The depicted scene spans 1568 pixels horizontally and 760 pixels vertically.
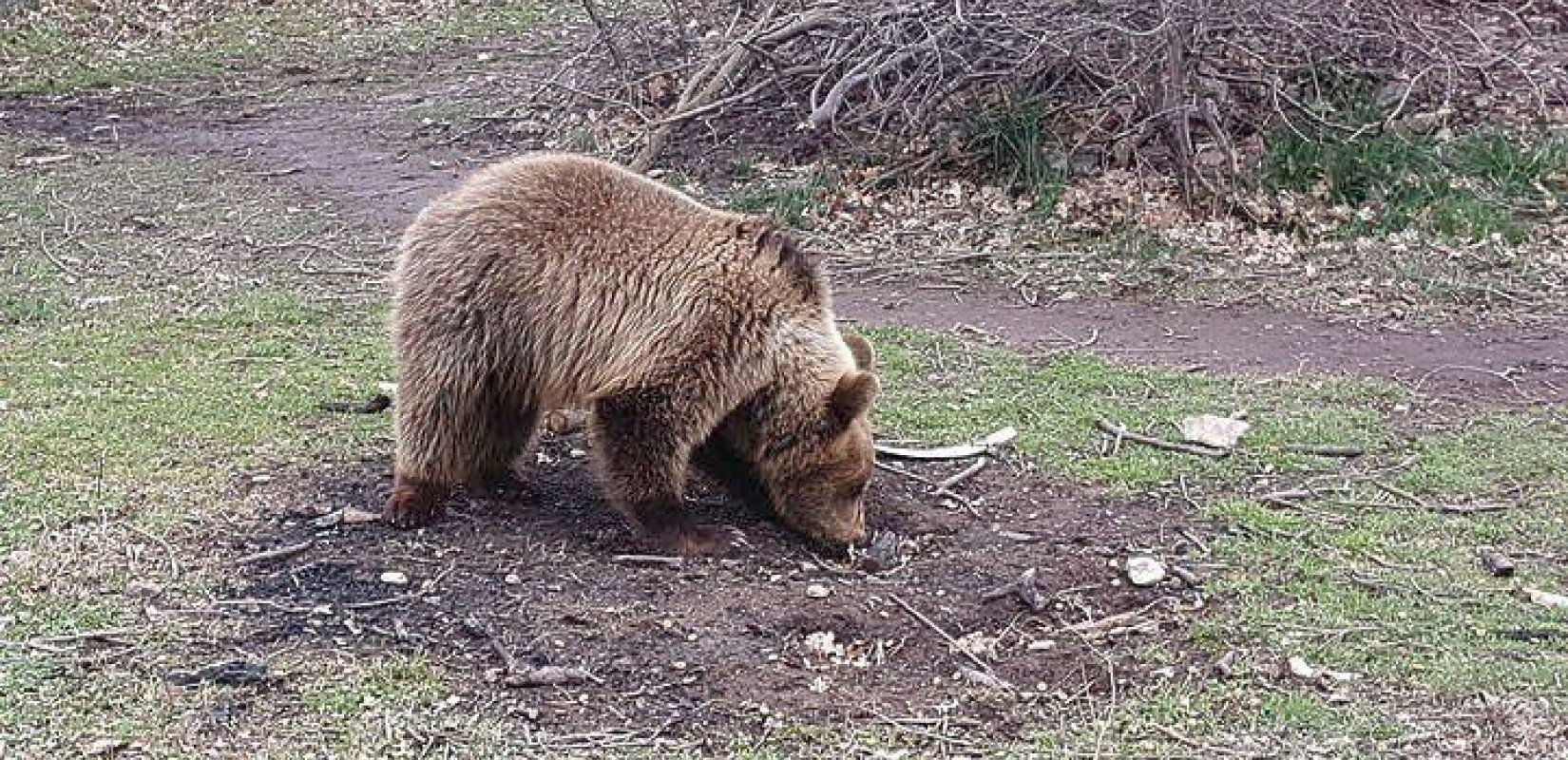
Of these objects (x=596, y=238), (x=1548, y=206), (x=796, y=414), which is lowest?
(x=1548, y=206)

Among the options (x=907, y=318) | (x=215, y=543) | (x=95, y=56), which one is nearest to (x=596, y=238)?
(x=215, y=543)

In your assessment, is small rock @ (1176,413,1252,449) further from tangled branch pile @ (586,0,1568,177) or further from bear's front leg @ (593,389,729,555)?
tangled branch pile @ (586,0,1568,177)

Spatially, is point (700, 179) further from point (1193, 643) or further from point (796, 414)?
point (1193, 643)

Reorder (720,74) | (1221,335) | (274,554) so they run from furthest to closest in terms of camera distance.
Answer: (720,74), (1221,335), (274,554)

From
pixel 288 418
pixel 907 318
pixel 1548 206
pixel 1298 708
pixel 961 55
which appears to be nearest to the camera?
pixel 1298 708

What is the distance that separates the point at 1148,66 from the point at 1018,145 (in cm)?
88

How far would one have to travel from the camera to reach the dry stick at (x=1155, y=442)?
6.61 metres

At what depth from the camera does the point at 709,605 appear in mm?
5000

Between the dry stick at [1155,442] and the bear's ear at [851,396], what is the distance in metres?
1.62

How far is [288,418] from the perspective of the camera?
6695 millimetres

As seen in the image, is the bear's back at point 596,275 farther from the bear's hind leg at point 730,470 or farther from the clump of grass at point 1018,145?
the clump of grass at point 1018,145

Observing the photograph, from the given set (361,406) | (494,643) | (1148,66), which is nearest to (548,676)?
(494,643)

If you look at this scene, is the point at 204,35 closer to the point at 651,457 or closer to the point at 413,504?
the point at 413,504

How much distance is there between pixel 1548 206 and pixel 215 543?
7.68 meters
